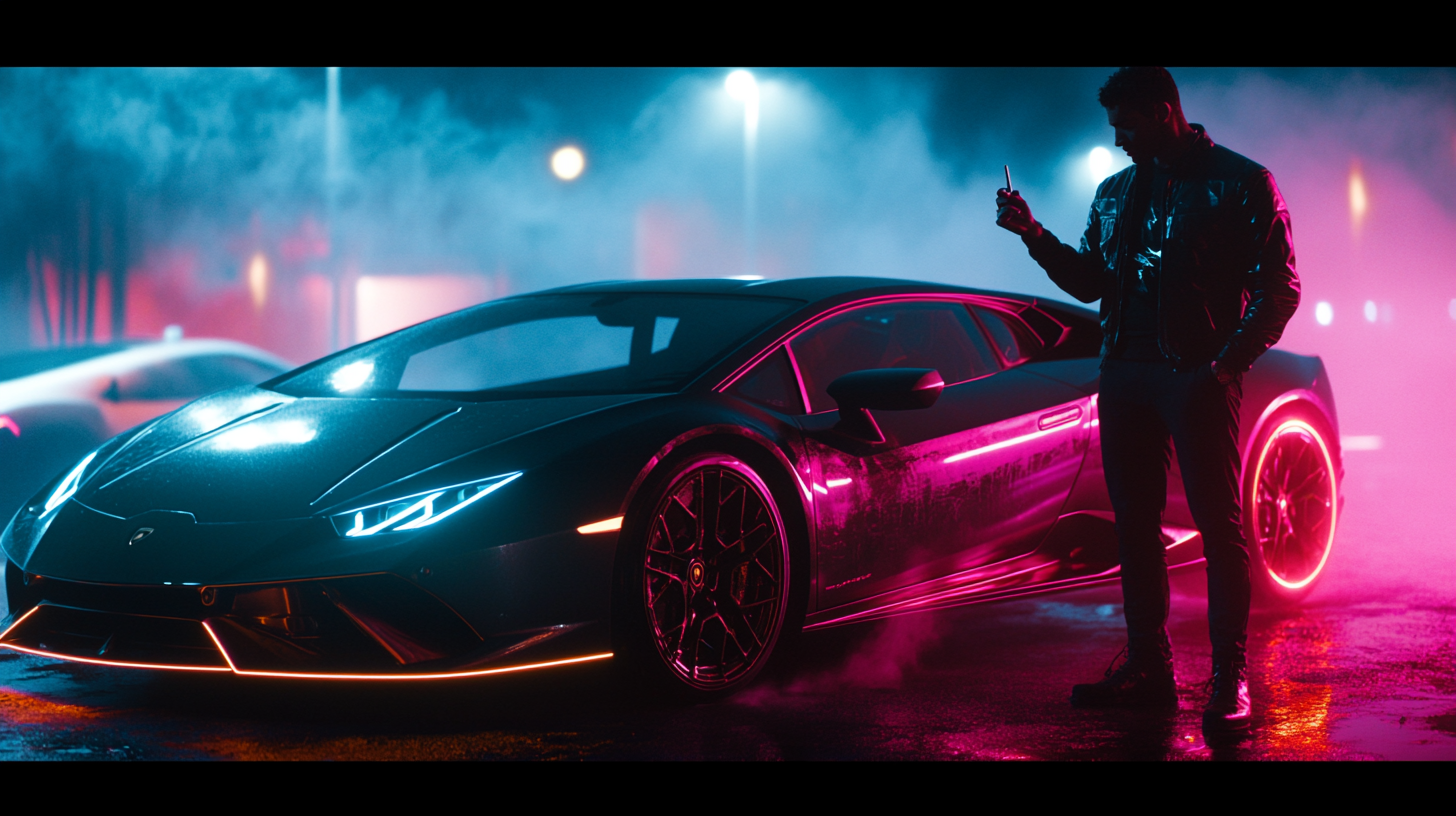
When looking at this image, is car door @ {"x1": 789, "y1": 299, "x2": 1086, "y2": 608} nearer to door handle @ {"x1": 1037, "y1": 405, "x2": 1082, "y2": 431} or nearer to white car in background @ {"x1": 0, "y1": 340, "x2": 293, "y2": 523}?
door handle @ {"x1": 1037, "y1": 405, "x2": 1082, "y2": 431}

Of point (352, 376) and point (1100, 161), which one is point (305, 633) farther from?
point (1100, 161)

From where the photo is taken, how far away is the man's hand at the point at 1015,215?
12.2 ft

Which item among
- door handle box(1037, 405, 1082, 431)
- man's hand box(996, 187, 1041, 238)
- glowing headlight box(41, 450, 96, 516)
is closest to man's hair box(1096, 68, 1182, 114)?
man's hand box(996, 187, 1041, 238)

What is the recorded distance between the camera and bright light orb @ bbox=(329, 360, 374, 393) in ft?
14.6

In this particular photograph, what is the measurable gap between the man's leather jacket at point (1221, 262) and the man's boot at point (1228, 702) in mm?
773

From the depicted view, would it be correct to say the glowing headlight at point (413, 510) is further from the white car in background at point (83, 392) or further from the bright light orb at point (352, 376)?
the white car in background at point (83, 392)

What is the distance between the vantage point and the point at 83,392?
7.42 metres

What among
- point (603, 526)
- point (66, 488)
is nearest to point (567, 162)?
point (66, 488)

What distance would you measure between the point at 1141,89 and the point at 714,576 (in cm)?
170

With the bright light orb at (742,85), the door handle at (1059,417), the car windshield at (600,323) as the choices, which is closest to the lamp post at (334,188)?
the bright light orb at (742,85)
